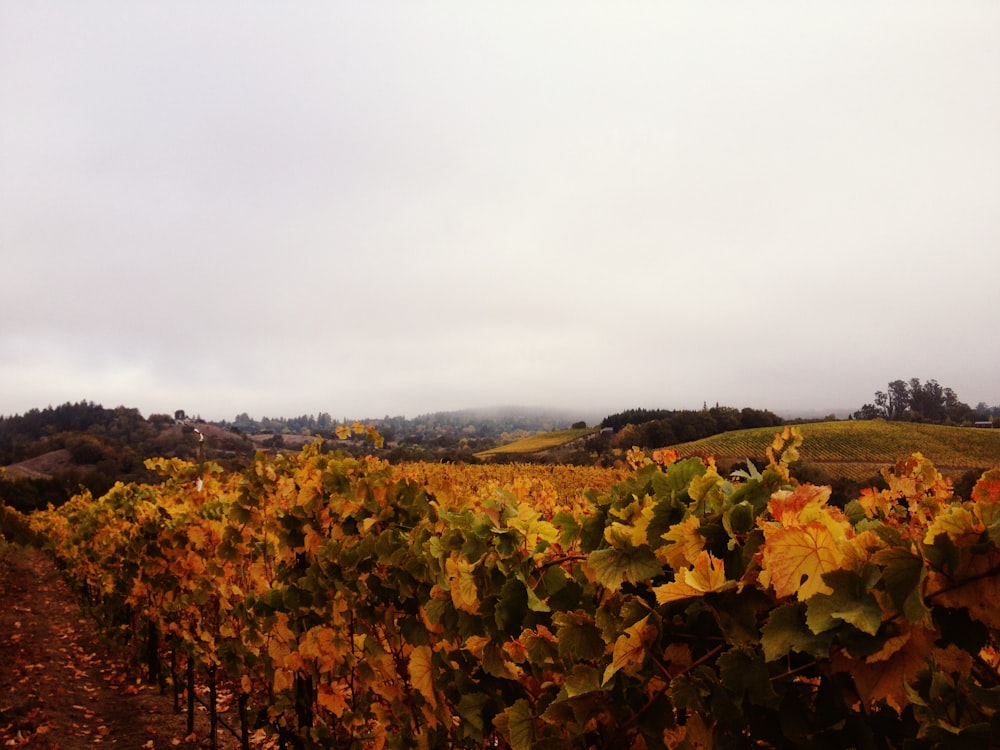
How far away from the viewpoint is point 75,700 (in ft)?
Result: 25.3

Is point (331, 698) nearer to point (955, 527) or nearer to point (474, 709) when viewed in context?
point (474, 709)

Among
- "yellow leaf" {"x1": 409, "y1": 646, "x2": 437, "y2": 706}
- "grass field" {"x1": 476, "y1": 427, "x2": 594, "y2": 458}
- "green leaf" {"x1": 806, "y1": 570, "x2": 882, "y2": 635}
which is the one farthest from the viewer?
"grass field" {"x1": 476, "y1": 427, "x2": 594, "y2": 458}

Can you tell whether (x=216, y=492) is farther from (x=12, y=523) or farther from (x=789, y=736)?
(x=789, y=736)

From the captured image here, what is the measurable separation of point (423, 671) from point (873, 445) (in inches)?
2687

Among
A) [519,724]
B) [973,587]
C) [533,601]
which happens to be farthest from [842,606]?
[519,724]

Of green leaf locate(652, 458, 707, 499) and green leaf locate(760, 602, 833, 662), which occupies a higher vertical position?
green leaf locate(652, 458, 707, 499)

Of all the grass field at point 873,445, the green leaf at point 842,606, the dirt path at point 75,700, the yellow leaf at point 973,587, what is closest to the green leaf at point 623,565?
the green leaf at point 842,606

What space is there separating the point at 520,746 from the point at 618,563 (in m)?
0.69

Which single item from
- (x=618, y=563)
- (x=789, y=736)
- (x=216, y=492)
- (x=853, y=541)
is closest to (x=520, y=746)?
(x=618, y=563)

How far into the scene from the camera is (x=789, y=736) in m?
1.16

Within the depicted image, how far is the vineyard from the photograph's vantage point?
1022mm

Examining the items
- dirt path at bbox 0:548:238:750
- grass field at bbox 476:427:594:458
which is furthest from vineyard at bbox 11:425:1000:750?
grass field at bbox 476:427:594:458

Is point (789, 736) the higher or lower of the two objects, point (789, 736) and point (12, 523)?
the higher

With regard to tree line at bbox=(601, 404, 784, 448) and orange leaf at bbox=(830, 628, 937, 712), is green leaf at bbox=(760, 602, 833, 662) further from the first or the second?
tree line at bbox=(601, 404, 784, 448)
